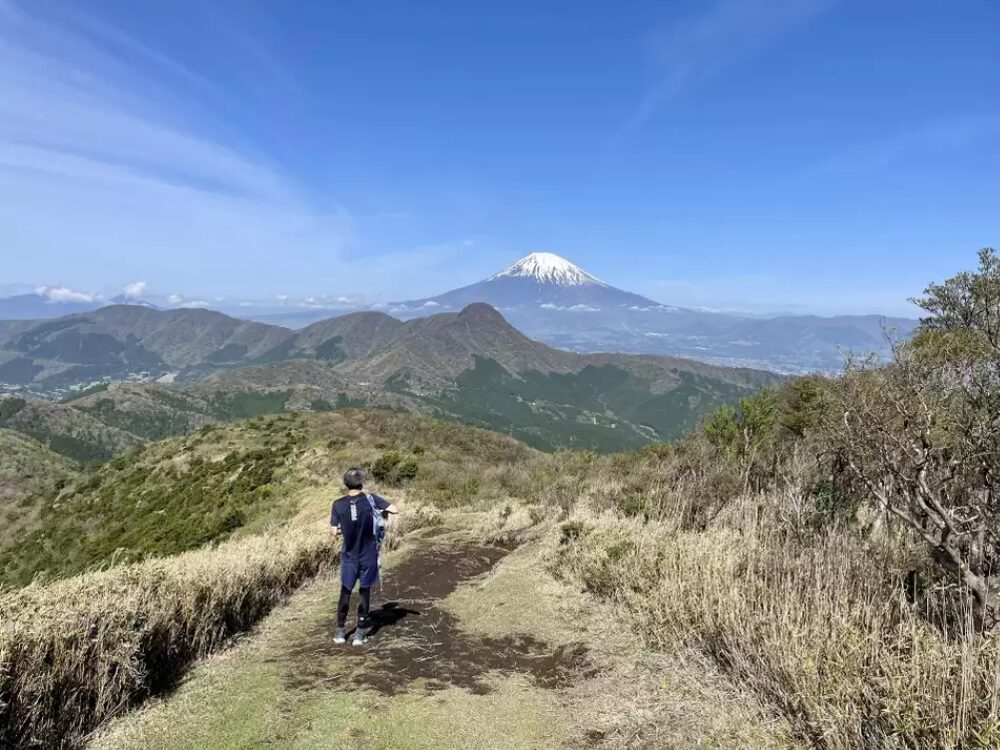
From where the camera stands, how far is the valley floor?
469 centimetres

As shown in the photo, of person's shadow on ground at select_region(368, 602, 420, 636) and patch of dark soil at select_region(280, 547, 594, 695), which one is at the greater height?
patch of dark soil at select_region(280, 547, 594, 695)

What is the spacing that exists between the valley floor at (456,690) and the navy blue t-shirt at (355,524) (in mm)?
1084

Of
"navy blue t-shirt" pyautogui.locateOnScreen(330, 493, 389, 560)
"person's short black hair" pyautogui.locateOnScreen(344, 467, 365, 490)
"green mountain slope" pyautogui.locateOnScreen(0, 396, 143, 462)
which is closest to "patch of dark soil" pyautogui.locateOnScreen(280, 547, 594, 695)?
"navy blue t-shirt" pyautogui.locateOnScreen(330, 493, 389, 560)

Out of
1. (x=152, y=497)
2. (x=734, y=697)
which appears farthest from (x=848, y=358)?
(x=152, y=497)

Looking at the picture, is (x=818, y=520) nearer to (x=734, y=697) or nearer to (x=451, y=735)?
(x=734, y=697)

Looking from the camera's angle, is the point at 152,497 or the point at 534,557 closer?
the point at 534,557

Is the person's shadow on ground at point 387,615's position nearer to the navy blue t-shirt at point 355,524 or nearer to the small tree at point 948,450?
the navy blue t-shirt at point 355,524

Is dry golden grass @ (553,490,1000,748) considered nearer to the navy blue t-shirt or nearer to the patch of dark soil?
the patch of dark soil

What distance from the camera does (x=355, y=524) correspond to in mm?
7297

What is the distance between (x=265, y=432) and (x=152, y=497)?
8.71 m

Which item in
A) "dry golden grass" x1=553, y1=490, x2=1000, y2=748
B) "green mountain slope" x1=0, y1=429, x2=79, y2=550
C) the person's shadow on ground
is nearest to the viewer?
"dry golden grass" x1=553, y1=490, x2=1000, y2=748

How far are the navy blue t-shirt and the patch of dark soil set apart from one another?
1.08 meters

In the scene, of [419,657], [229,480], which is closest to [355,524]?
[419,657]

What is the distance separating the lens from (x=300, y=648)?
689 centimetres
